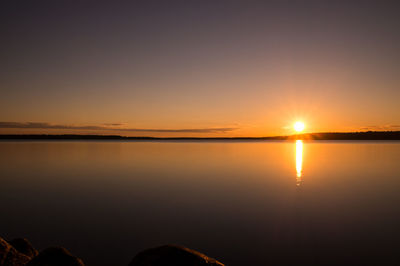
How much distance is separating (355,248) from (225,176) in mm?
19166

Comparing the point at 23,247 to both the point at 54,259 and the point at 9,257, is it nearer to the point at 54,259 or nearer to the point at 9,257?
the point at 9,257

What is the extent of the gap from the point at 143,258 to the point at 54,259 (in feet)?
8.35

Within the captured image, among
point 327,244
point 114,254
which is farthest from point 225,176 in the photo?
point 114,254

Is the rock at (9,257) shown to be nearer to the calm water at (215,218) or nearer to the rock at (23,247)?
the rock at (23,247)

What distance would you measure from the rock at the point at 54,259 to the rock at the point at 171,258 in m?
2.05

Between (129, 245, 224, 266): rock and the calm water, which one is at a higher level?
(129, 245, 224, 266): rock

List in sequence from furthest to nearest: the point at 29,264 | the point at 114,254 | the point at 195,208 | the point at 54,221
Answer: the point at 195,208 → the point at 54,221 → the point at 114,254 → the point at 29,264

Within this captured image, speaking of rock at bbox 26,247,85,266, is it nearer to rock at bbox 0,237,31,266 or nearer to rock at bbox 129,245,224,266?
rock at bbox 0,237,31,266

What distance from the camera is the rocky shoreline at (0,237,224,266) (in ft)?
21.3

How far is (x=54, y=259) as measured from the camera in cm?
722

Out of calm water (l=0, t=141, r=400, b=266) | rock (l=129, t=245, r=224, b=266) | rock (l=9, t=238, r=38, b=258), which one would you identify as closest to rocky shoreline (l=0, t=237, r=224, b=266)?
rock (l=129, t=245, r=224, b=266)

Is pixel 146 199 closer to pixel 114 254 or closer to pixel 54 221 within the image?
pixel 54 221

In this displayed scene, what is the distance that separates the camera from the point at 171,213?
16.1 meters

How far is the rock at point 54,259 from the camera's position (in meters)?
7.15
